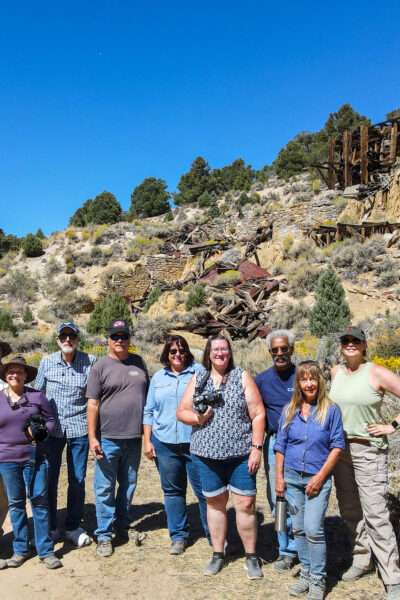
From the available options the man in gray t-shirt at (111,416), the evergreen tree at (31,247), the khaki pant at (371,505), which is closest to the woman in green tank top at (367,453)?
the khaki pant at (371,505)

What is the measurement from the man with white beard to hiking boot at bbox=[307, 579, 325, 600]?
2159 millimetres

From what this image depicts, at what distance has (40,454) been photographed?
4.16 metres

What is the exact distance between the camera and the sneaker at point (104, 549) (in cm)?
433

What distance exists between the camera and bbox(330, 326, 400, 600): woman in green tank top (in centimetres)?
348

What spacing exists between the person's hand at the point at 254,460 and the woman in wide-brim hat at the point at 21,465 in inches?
70.4

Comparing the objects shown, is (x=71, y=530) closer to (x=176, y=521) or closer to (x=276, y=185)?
(x=176, y=521)

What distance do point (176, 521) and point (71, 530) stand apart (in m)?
1.08

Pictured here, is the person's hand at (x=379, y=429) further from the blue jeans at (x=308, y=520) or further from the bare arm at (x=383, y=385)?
the blue jeans at (x=308, y=520)

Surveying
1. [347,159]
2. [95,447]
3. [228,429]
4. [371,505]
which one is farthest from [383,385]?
[347,159]

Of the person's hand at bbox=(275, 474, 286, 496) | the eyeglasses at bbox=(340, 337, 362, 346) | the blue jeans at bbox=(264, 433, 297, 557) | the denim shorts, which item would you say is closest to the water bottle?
the person's hand at bbox=(275, 474, 286, 496)

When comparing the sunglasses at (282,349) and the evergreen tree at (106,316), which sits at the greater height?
the evergreen tree at (106,316)

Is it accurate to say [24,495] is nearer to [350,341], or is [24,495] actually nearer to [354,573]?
[354,573]

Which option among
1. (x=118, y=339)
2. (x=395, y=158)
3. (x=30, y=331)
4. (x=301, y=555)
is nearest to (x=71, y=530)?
(x=118, y=339)

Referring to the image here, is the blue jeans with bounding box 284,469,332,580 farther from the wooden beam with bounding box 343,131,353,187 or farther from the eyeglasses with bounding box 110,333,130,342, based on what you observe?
the wooden beam with bounding box 343,131,353,187
